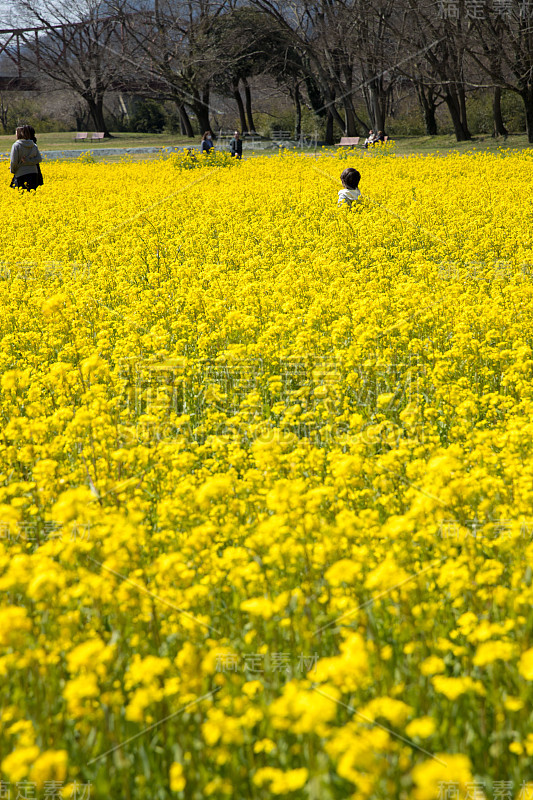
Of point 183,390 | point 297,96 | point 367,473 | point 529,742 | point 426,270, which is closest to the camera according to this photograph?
point 529,742

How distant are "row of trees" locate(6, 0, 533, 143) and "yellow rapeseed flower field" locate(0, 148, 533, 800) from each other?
22.1 m

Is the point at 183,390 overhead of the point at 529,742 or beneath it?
overhead

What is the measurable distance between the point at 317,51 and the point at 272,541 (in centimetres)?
4083

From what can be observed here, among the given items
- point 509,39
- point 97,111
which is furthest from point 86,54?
point 509,39

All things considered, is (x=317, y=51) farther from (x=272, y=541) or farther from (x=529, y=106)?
(x=272, y=541)

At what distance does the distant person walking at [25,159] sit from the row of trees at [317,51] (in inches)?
695

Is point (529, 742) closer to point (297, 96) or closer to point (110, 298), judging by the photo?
point (110, 298)

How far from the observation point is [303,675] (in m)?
2.47

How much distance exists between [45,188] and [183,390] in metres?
12.9

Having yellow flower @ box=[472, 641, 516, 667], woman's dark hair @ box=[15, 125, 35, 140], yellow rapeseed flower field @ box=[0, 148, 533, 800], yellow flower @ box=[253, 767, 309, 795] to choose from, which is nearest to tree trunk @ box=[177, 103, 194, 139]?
woman's dark hair @ box=[15, 125, 35, 140]

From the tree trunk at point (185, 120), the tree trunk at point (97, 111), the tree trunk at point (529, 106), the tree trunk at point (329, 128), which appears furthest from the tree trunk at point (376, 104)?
the tree trunk at point (97, 111)

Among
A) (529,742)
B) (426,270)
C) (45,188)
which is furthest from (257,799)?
(45,188)

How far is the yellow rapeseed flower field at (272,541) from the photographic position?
206 centimetres

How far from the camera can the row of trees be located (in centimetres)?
2608
